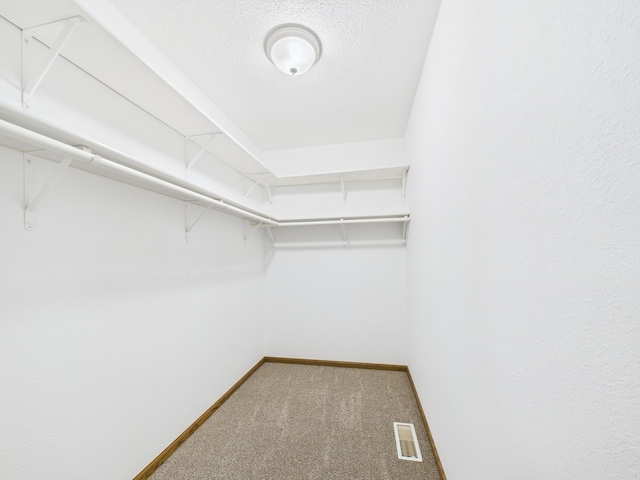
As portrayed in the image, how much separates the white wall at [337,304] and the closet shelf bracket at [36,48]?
7.85 ft

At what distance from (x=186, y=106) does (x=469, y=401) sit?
1931 mm

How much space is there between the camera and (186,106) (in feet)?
4.83

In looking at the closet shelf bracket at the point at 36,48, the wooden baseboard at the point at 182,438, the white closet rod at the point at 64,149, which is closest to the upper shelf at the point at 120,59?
the closet shelf bracket at the point at 36,48

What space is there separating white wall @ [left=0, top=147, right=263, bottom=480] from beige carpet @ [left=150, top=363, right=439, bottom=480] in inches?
9.9

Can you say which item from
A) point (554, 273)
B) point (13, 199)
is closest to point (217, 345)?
point (13, 199)

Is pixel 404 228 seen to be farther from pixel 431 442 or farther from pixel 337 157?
pixel 431 442

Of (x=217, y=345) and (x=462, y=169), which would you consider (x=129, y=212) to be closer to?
(x=217, y=345)

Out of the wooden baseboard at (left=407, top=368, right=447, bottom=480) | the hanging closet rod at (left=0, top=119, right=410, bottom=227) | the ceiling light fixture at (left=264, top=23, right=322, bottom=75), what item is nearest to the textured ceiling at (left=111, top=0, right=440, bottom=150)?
the ceiling light fixture at (left=264, top=23, right=322, bottom=75)

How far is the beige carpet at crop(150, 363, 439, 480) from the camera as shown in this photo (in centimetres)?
156

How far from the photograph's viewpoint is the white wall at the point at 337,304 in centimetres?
291

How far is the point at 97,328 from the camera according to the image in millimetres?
1276

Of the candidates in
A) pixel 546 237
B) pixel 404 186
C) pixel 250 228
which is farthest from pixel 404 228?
pixel 546 237

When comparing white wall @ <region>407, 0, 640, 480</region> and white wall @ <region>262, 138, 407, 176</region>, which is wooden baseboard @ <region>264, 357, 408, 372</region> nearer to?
white wall @ <region>407, 0, 640, 480</region>

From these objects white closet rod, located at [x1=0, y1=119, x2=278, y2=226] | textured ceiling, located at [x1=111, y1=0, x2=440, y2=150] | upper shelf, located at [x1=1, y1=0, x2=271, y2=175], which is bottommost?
white closet rod, located at [x1=0, y1=119, x2=278, y2=226]
